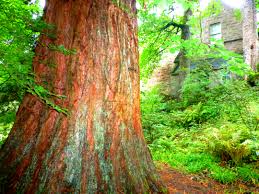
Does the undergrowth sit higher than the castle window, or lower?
lower

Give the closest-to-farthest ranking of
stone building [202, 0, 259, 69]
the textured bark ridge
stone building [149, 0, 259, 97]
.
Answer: the textured bark ridge, stone building [202, 0, 259, 69], stone building [149, 0, 259, 97]

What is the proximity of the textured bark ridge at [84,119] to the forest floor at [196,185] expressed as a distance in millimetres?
823

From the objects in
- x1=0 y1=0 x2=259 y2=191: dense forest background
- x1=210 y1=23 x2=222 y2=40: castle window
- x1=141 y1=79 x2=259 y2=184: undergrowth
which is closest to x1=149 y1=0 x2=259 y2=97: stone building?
x1=210 y1=23 x2=222 y2=40: castle window

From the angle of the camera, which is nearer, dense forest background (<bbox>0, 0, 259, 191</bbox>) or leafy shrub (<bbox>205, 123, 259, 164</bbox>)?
dense forest background (<bbox>0, 0, 259, 191</bbox>)

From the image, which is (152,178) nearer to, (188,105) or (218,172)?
(218,172)

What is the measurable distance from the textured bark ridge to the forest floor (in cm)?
82

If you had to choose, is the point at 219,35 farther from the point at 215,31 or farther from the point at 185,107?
the point at 185,107

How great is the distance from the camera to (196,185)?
3.86 meters

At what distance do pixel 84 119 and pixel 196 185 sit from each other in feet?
7.99

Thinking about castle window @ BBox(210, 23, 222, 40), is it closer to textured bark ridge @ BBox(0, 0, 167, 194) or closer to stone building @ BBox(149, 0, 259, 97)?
stone building @ BBox(149, 0, 259, 97)

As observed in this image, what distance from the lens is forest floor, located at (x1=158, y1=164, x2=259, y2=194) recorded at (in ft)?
11.8

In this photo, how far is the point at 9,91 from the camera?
3439 millimetres

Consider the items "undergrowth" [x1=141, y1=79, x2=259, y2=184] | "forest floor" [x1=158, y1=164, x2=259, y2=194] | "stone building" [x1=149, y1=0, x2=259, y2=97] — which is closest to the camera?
"forest floor" [x1=158, y1=164, x2=259, y2=194]

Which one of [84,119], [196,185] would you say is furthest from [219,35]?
[84,119]
